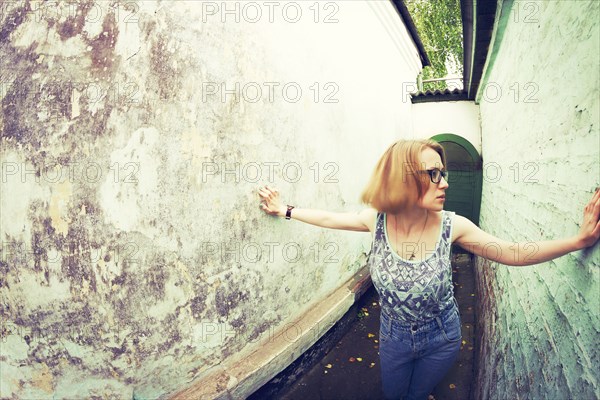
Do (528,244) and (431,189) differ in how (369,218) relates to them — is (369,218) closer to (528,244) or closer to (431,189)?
(431,189)

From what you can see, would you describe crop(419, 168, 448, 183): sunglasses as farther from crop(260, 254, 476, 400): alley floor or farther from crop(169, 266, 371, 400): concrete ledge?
crop(260, 254, 476, 400): alley floor

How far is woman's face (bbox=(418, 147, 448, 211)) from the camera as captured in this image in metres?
1.69

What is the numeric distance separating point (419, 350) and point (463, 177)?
692cm

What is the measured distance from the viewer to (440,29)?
1703cm

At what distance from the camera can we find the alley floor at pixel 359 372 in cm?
317

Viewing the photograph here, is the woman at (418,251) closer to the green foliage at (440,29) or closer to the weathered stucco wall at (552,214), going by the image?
the weathered stucco wall at (552,214)

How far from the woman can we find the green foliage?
16.5 metres

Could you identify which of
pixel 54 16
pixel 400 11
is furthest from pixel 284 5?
pixel 400 11

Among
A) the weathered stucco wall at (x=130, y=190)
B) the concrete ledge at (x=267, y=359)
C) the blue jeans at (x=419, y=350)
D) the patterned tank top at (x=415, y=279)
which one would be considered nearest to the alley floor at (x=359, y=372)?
the concrete ledge at (x=267, y=359)

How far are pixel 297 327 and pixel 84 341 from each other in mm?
1723

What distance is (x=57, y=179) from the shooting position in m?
2.01

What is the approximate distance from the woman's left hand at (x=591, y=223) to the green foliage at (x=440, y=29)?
16.8 meters

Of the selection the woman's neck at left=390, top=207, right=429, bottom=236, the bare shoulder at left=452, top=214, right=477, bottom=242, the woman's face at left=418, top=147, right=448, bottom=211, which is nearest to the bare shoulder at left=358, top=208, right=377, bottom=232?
the woman's neck at left=390, top=207, right=429, bottom=236

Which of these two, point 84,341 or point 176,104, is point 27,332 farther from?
point 176,104
